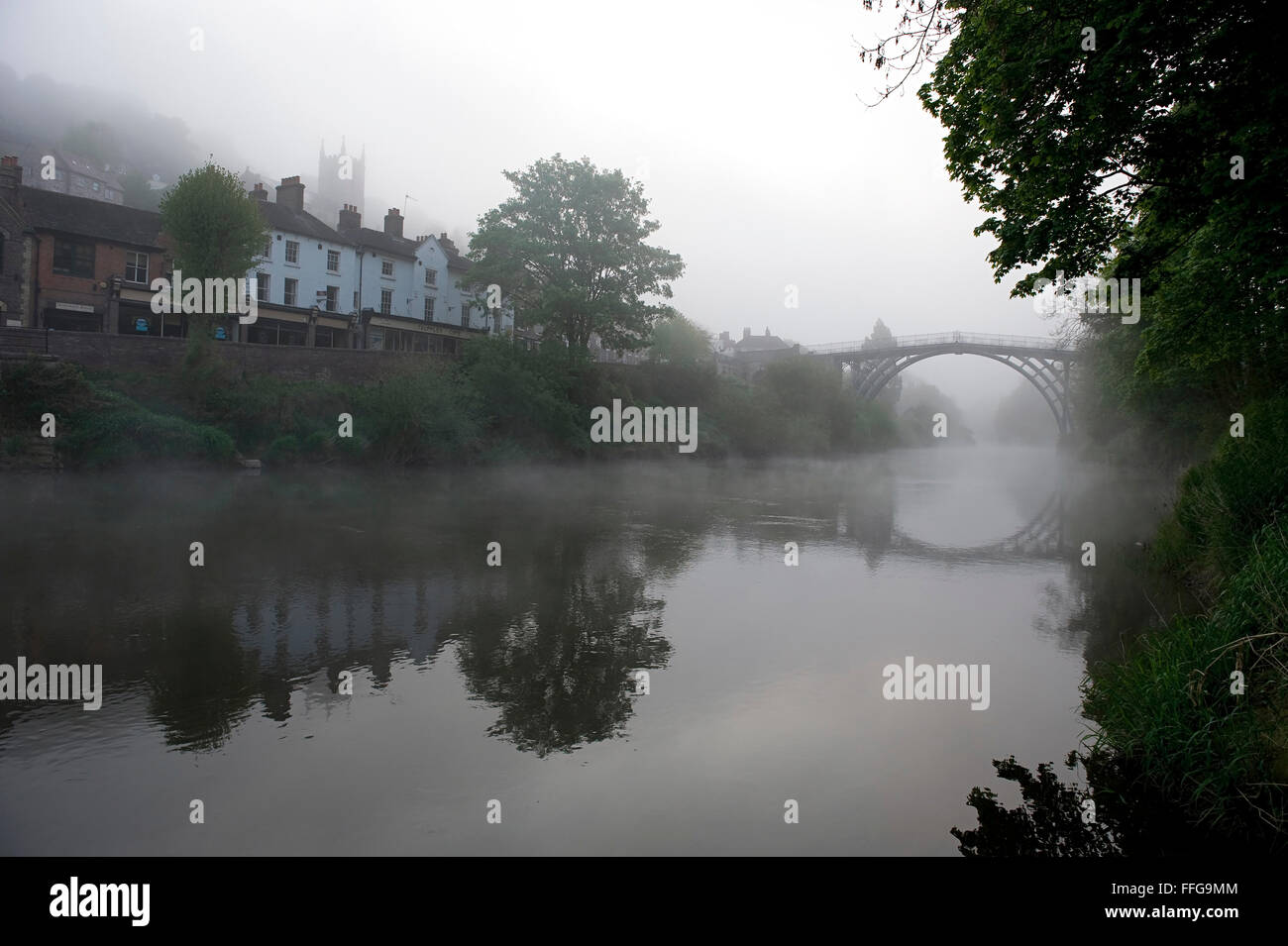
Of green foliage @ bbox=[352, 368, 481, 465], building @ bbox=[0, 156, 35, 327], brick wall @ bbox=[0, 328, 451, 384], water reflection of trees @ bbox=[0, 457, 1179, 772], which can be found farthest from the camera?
building @ bbox=[0, 156, 35, 327]

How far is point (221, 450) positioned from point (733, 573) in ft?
77.7

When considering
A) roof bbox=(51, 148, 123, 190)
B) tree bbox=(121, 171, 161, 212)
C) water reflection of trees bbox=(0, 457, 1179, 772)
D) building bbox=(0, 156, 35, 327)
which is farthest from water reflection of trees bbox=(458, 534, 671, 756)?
roof bbox=(51, 148, 123, 190)

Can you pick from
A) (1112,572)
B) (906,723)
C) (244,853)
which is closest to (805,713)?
(906,723)

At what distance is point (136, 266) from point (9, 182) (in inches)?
264

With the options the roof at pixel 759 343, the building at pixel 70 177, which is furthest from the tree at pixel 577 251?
the roof at pixel 759 343

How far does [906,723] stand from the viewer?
30.2 feet

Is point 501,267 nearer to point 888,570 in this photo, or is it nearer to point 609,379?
point 609,379

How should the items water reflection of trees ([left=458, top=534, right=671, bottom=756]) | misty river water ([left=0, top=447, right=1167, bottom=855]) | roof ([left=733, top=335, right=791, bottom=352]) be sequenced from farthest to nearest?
roof ([left=733, top=335, right=791, bottom=352]) → water reflection of trees ([left=458, top=534, right=671, bottom=756]) → misty river water ([left=0, top=447, right=1167, bottom=855])

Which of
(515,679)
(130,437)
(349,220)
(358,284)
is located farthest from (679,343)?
(515,679)

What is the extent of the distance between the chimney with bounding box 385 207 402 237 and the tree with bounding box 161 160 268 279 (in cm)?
2495

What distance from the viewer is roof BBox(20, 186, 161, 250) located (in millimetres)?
43188

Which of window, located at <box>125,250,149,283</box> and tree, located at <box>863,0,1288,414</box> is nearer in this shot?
tree, located at <box>863,0,1288,414</box>

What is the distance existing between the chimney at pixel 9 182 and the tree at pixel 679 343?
35.5m

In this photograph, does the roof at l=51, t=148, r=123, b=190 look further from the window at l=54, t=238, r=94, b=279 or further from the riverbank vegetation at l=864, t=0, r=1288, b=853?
the riverbank vegetation at l=864, t=0, r=1288, b=853
